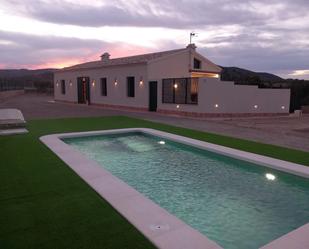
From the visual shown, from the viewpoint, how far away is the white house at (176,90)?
16641mm

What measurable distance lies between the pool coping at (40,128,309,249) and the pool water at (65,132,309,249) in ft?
1.09

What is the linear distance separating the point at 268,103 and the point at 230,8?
6850mm

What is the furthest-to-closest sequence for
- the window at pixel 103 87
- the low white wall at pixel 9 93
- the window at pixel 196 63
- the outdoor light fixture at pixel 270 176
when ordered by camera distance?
the low white wall at pixel 9 93 < the window at pixel 103 87 < the window at pixel 196 63 < the outdoor light fixture at pixel 270 176

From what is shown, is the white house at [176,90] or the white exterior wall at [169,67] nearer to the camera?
the white house at [176,90]

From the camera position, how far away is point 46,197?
4.64 meters

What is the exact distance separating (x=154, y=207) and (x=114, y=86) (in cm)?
2043

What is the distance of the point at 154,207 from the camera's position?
4289 mm

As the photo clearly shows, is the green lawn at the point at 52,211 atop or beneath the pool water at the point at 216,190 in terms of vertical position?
atop

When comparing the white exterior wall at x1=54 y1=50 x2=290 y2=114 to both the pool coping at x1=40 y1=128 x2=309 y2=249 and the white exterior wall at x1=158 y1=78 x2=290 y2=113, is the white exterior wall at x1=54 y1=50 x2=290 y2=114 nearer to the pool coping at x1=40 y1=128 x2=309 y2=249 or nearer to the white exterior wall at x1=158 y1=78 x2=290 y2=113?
the white exterior wall at x1=158 y1=78 x2=290 y2=113

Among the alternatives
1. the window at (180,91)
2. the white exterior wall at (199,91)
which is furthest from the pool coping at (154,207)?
the window at (180,91)

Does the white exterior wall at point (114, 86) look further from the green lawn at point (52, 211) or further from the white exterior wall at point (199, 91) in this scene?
the green lawn at point (52, 211)

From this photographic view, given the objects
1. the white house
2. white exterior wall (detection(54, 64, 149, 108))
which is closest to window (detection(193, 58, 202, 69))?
the white house

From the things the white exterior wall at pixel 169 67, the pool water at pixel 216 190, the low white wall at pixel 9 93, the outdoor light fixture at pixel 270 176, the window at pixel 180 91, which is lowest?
the pool water at pixel 216 190

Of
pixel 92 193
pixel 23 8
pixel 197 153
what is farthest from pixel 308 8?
pixel 23 8
